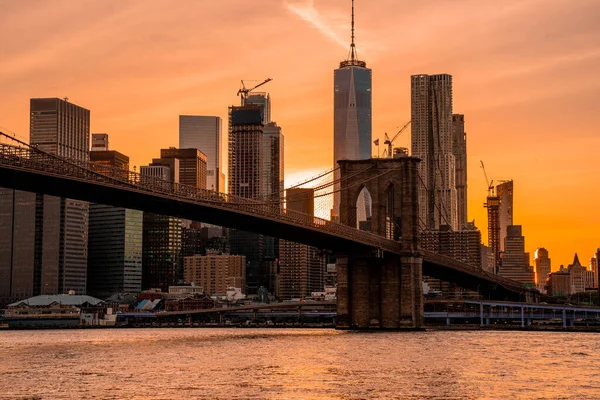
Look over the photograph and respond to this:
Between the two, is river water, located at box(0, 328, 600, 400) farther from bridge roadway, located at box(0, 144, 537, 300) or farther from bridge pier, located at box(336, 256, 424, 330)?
bridge pier, located at box(336, 256, 424, 330)

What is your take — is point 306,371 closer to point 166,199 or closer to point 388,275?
point 166,199

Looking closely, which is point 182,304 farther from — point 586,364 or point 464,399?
point 464,399

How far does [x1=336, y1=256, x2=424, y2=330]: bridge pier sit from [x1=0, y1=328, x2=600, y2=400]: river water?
61.8 ft

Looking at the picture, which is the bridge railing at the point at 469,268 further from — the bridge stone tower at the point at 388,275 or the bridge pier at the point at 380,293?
the bridge pier at the point at 380,293

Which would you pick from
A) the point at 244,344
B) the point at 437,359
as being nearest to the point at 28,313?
the point at 244,344

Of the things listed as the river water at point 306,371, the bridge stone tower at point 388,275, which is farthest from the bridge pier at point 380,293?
the river water at point 306,371

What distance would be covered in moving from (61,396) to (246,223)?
45.3 meters

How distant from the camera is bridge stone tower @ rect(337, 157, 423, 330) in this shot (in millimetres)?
90938

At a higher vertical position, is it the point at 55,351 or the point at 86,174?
the point at 86,174

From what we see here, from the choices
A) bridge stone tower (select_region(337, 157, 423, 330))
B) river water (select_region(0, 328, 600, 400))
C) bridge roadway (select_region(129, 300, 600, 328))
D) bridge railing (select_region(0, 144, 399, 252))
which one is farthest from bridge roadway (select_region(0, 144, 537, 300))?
bridge roadway (select_region(129, 300, 600, 328))

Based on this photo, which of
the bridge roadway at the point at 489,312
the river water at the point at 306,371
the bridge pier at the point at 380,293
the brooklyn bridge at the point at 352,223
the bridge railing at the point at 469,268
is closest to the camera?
the river water at the point at 306,371

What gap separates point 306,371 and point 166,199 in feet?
90.2

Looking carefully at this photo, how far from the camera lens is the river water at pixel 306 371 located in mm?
39125

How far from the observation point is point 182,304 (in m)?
194
